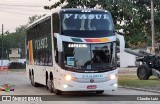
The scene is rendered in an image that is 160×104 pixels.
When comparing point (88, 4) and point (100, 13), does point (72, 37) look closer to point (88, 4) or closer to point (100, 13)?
point (100, 13)

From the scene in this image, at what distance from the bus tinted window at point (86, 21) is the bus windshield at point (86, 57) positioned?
2.73 ft

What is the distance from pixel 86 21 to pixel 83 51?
4.82 feet

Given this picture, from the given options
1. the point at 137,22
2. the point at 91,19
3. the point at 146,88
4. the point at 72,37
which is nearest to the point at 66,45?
the point at 72,37

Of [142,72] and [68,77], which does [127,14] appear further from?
[68,77]

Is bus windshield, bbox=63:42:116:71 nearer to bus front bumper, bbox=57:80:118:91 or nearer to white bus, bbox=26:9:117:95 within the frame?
white bus, bbox=26:9:117:95

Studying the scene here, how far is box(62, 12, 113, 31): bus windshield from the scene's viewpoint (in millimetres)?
19172

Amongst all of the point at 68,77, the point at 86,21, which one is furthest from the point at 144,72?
the point at 68,77

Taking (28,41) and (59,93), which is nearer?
(59,93)

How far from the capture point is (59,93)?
20578 mm

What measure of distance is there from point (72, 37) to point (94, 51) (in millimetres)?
1104

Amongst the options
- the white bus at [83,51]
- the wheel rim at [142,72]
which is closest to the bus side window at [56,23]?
the white bus at [83,51]

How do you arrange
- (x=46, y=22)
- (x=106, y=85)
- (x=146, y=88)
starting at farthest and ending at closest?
(x=146, y=88) → (x=46, y=22) → (x=106, y=85)

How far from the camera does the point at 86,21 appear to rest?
1944 cm

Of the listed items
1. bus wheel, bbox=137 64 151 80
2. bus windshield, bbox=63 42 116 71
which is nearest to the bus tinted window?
bus windshield, bbox=63 42 116 71
